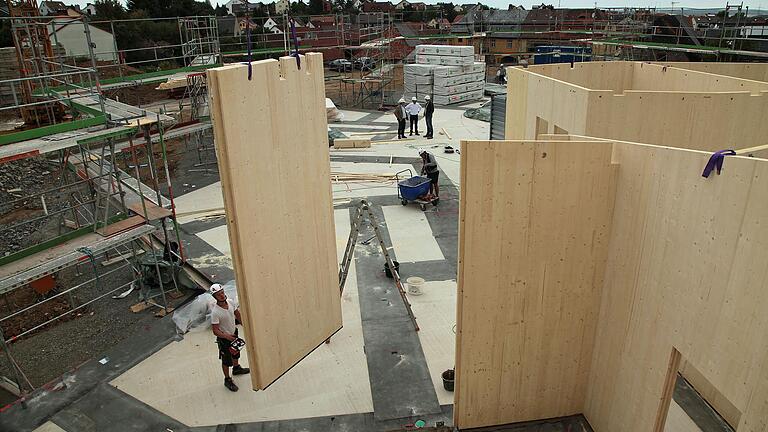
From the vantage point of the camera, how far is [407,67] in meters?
23.9

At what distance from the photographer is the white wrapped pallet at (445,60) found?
940 inches

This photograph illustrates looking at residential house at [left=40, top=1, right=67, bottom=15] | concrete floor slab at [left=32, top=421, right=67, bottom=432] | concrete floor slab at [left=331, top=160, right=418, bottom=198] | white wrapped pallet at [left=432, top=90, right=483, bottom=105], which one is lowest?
concrete floor slab at [left=32, top=421, right=67, bottom=432]

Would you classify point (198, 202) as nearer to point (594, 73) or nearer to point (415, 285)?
point (415, 285)

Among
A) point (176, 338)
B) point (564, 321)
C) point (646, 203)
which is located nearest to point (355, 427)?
point (564, 321)

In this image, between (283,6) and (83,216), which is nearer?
(83,216)

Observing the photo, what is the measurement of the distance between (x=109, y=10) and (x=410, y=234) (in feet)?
123

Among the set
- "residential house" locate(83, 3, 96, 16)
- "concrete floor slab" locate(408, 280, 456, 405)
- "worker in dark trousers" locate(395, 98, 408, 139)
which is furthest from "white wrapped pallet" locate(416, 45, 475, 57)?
"residential house" locate(83, 3, 96, 16)

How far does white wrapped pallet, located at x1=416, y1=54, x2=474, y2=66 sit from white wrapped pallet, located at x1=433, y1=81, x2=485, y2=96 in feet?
3.33

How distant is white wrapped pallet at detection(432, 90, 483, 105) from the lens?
23.7 meters

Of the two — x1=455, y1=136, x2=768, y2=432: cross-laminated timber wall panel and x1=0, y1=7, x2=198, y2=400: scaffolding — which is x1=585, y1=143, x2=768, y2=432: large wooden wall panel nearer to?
x1=455, y1=136, x2=768, y2=432: cross-laminated timber wall panel

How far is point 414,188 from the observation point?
11.4 meters

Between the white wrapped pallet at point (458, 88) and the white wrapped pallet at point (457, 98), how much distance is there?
14 centimetres

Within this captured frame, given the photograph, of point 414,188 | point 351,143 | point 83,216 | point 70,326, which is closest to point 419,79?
point 351,143

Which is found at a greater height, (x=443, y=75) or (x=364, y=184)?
(x=443, y=75)
